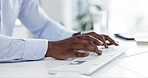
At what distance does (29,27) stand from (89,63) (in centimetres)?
90

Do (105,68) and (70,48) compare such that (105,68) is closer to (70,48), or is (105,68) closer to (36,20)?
(70,48)

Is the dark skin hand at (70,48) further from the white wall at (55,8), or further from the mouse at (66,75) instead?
the white wall at (55,8)

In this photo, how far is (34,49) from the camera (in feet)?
3.44

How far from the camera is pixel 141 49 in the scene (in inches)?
50.7

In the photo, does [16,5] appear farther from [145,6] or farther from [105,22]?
[145,6]

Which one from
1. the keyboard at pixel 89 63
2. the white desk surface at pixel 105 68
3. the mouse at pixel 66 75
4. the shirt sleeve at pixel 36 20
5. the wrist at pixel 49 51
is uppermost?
the shirt sleeve at pixel 36 20

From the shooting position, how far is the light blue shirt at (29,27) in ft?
3.38

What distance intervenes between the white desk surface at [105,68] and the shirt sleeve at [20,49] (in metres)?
0.03

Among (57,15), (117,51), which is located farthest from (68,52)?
(57,15)

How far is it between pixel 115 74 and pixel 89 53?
0.30m

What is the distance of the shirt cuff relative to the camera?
1041 millimetres

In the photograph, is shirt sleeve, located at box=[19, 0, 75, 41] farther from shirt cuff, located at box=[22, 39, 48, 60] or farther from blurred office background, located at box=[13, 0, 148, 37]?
blurred office background, located at box=[13, 0, 148, 37]

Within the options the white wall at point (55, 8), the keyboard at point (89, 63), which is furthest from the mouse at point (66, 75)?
the white wall at point (55, 8)

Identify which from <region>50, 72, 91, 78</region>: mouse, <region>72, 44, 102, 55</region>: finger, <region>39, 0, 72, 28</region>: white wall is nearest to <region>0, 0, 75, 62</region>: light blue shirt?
<region>72, 44, 102, 55</region>: finger
